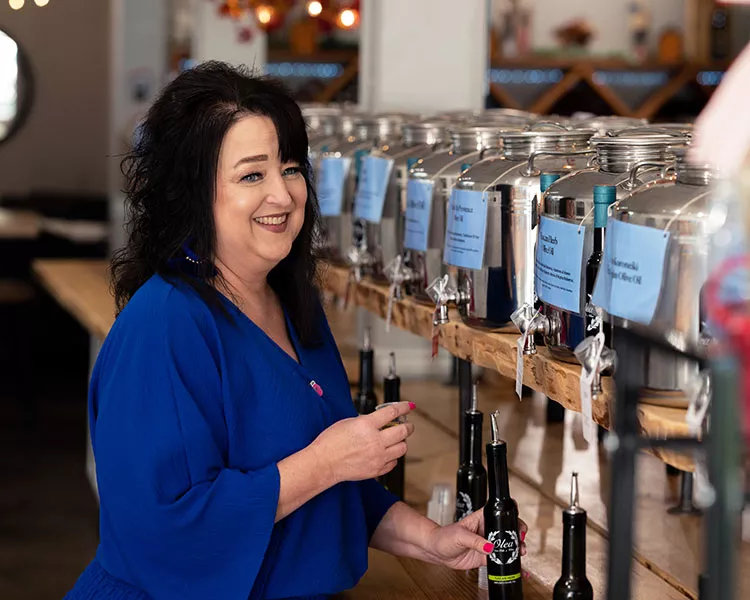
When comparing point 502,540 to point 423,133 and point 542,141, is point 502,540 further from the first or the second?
point 423,133

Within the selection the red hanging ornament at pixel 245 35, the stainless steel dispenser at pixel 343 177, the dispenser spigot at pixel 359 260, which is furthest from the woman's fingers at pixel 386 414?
the red hanging ornament at pixel 245 35

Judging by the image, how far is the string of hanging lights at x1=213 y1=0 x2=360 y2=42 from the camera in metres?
4.91

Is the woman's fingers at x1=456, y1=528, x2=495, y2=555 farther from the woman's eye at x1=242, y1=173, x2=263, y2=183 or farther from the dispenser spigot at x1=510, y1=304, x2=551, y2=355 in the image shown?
the woman's eye at x1=242, y1=173, x2=263, y2=183

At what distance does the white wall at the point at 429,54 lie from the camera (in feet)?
10.7

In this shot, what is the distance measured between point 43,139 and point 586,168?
782 centimetres

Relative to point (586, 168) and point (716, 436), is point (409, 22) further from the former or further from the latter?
point (716, 436)

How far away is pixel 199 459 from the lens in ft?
4.97

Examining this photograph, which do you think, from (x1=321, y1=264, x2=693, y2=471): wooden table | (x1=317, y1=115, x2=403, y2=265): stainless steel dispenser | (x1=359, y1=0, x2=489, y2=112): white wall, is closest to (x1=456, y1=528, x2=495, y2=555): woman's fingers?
(x1=321, y1=264, x2=693, y2=471): wooden table

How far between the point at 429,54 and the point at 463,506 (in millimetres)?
1710

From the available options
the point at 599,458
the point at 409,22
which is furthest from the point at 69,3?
the point at 599,458

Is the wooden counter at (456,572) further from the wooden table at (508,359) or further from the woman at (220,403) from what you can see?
the wooden table at (508,359)

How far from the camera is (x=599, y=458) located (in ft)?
8.16

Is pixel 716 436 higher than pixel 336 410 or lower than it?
higher

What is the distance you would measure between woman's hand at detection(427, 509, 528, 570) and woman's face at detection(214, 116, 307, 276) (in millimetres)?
476
